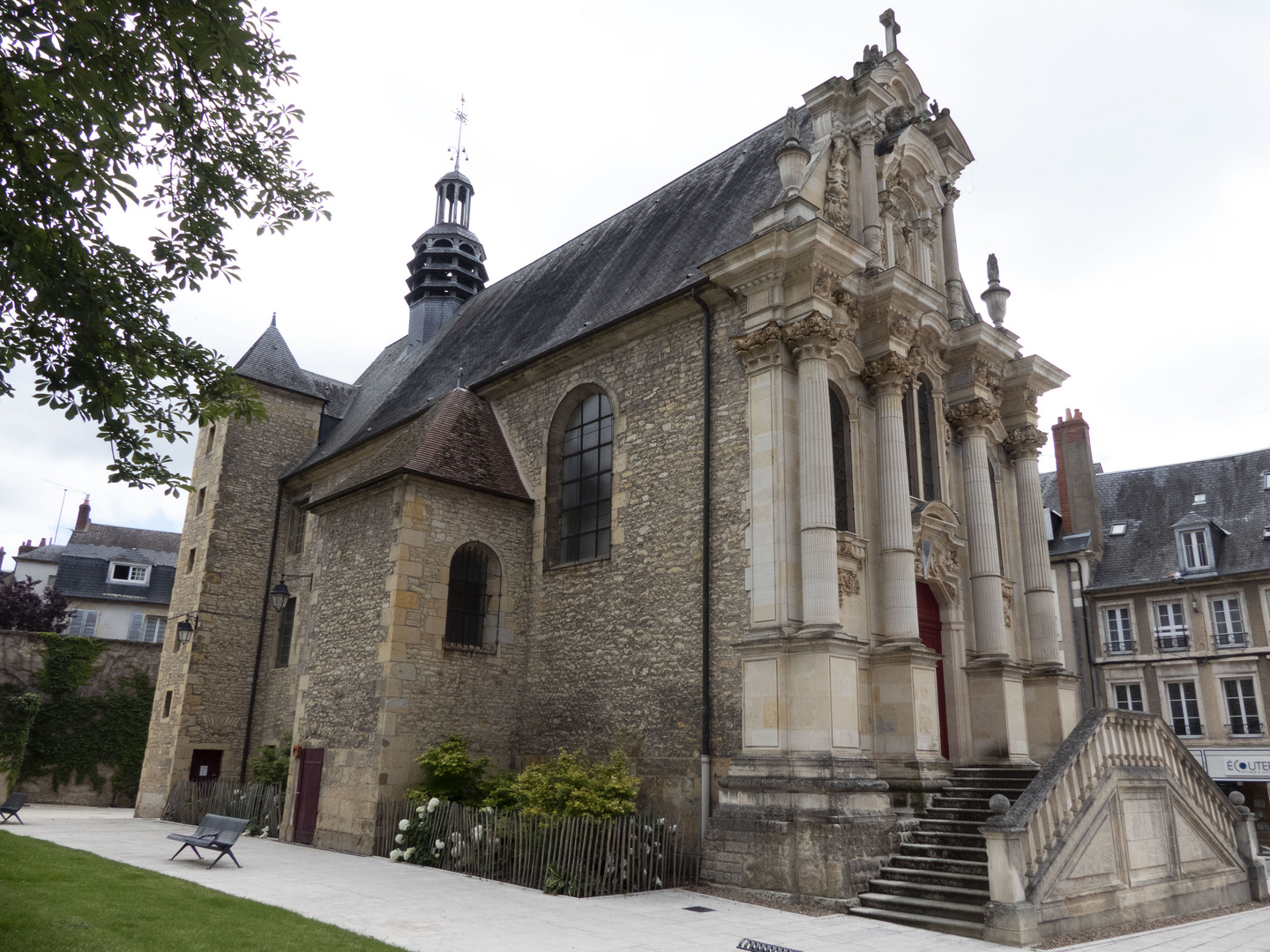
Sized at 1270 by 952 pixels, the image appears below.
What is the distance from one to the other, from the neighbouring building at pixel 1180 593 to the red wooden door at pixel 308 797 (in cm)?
2087

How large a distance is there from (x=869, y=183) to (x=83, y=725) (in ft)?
75.2

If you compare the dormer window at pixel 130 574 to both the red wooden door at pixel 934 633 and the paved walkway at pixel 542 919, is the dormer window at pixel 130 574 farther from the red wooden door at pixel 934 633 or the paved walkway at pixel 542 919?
the red wooden door at pixel 934 633

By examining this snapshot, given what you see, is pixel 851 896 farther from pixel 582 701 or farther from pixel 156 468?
pixel 156 468

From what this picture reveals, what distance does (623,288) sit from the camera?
1602 cm

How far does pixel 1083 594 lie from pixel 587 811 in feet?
68.5

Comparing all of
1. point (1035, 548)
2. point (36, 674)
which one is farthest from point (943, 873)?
point (36, 674)

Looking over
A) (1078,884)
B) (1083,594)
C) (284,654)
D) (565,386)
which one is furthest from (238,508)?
(1083,594)

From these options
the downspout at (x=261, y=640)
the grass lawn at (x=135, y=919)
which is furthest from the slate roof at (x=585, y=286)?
the grass lawn at (x=135, y=919)

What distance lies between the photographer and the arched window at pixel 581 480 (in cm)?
1484

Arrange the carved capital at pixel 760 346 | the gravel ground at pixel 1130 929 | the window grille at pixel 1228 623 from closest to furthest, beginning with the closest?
the gravel ground at pixel 1130 929 → the carved capital at pixel 760 346 → the window grille at pixel 1228 623

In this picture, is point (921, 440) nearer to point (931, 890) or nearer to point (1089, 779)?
point (1089, 779)

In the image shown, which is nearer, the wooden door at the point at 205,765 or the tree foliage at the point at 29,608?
the wooden door at the point at 205,765

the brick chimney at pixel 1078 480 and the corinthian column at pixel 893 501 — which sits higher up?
the brick chimney at pixel 1078 480

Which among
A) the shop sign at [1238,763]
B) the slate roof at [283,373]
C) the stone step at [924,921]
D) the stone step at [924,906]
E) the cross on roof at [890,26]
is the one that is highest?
the cross on roof at [890,26]
